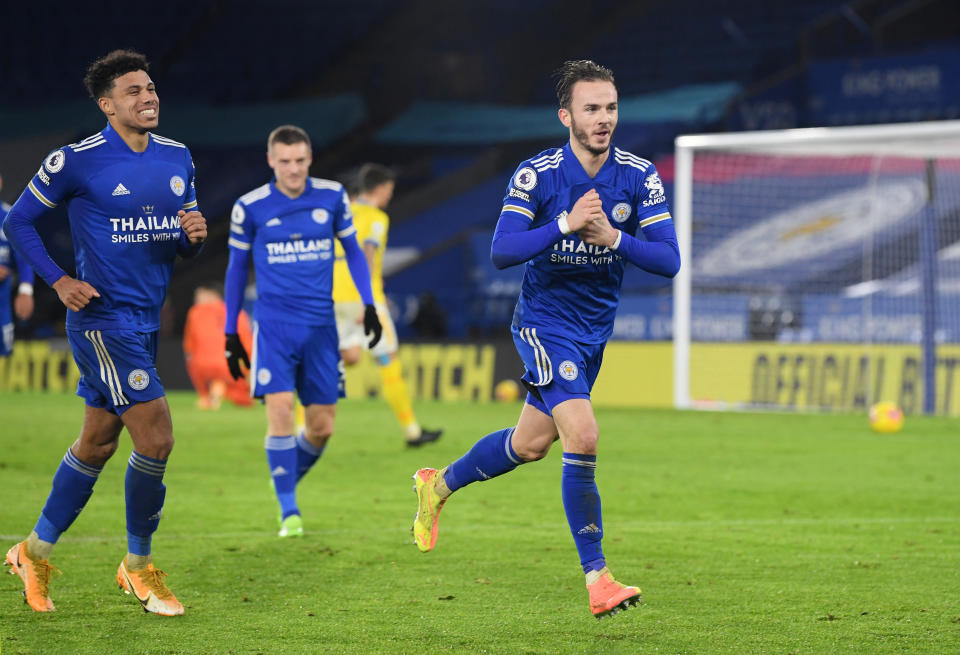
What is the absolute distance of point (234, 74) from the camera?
93.8 ft

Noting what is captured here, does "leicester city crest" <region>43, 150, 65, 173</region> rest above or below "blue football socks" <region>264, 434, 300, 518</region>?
above

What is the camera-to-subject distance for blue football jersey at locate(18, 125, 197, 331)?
183 inches

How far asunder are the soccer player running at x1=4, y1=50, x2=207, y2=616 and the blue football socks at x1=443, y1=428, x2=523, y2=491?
124cm

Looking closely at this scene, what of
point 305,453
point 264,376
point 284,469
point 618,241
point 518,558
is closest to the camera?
point 618,241

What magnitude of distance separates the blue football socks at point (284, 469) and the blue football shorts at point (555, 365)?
2227 mm

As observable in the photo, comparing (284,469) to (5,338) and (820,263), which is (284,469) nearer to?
(5,338)

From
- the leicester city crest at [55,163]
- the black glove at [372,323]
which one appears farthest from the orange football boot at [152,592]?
the black glove at [372,323]

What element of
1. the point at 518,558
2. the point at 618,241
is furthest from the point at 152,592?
the point at 618,241

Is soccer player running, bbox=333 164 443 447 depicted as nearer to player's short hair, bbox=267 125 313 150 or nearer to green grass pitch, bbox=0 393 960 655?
green grass pitch, bbox=0 393 960 655

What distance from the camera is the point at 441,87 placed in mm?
28188

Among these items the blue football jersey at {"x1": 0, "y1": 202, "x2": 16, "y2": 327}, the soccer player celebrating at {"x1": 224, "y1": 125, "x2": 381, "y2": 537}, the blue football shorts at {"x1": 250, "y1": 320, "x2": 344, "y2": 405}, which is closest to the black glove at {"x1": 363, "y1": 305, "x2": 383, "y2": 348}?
the soccer player celebrating at {"x1": 224, "y1": 125, "x2": 381, "y2": 537}

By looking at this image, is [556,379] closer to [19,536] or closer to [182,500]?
[19,536]

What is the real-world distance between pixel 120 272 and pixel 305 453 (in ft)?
8.86

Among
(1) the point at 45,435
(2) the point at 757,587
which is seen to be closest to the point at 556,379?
(2) the point at 757,587
